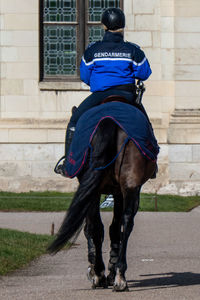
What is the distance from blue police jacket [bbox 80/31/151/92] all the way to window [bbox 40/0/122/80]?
471 inches

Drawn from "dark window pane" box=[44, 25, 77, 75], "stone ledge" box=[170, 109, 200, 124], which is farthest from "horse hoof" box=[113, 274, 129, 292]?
"dark window pane" box=[44, 25, 77, 75]

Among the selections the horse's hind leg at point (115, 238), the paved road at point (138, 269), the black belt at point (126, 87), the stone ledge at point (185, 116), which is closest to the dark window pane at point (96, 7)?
the stone ledge at point (185, 116)

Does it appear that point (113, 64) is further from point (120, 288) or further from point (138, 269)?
point (138, 269)

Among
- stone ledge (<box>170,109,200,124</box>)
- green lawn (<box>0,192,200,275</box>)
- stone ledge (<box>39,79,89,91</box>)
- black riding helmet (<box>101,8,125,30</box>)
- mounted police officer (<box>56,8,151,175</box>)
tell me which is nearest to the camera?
mounted police officer (<box>56,8,151,175</box>)

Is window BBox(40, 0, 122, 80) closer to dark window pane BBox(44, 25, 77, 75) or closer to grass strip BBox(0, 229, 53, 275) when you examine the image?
dark window pane BBox(44, 25, 77, 75)

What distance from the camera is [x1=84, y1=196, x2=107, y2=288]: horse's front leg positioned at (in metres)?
8.02

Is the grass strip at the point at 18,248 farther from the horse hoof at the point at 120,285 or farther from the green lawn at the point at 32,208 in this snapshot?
the horse hoof at the point at 120,285

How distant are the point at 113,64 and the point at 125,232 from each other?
4.80 feet

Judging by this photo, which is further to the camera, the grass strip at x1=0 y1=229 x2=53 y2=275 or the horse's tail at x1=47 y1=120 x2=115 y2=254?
the grass strip at x1=0 y1=229 x2=53 y2=275

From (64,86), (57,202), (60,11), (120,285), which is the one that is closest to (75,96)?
(64,86)

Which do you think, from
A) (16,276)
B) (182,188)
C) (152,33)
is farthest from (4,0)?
(16,276)

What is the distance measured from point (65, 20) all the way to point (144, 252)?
10.7 metres

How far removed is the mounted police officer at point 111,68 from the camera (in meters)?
8.09

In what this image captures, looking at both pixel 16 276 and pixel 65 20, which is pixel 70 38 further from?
pixel 16 276
